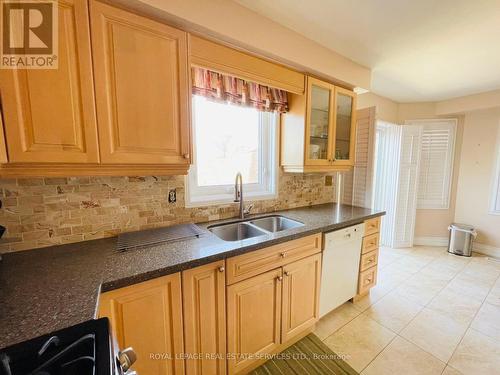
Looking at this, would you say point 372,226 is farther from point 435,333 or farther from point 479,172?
point 479,172

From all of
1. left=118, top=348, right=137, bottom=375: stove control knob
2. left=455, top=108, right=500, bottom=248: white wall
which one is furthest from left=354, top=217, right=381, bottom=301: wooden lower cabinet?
left=455, top=108, right=500, bottom=248: white wall

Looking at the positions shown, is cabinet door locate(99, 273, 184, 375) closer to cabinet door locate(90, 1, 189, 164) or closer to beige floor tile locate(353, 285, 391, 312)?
cabinet door locate(90, 1, 189, 164)

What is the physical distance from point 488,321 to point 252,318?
2.17 metres

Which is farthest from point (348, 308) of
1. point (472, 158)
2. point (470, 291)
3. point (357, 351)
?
point (472, 158)

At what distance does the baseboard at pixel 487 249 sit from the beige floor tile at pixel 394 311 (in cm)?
226

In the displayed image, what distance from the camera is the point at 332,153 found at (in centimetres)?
206

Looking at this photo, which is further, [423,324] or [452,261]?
[452,261]

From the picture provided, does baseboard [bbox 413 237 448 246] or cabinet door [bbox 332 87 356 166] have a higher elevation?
cabinet door [bbox 332 87 356 166]

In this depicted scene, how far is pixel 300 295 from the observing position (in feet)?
5.11

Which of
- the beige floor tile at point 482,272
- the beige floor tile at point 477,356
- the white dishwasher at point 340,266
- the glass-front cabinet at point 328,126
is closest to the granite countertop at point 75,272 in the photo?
the white dishwasher at point 340,266

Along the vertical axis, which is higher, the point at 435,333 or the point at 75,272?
the point at 75,272

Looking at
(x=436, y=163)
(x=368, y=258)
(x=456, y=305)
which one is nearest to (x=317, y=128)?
(x=368, y=258)

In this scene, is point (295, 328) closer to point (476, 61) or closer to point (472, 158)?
point (476, 61)

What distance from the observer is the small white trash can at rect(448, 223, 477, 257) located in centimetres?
313
